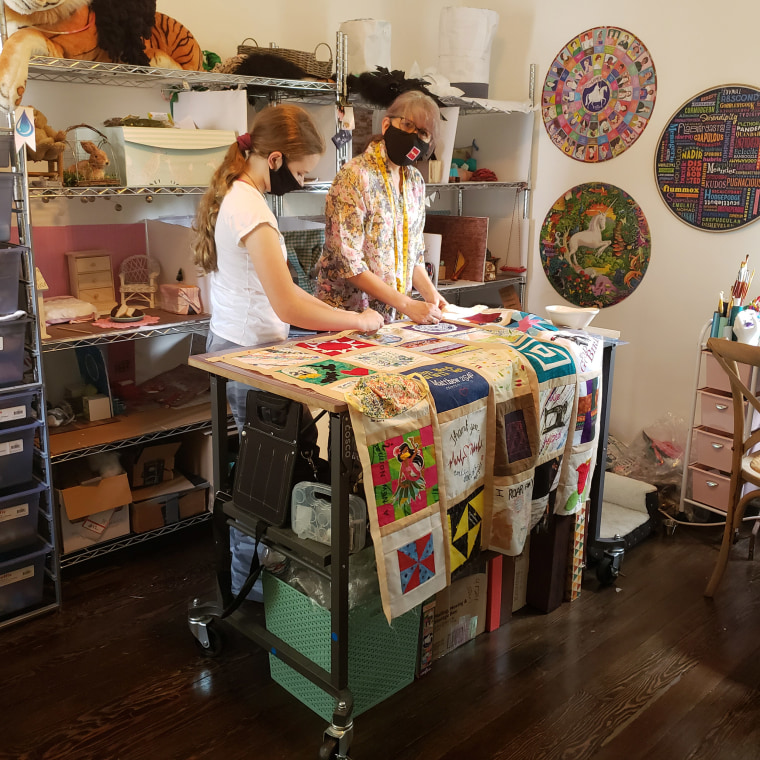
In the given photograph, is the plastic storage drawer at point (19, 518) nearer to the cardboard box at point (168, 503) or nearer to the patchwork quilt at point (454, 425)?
the cardboard box at point (168, 503)

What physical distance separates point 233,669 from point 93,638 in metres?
0.49

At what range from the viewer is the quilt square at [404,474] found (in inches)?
71.6

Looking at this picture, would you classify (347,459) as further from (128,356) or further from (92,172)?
(128,356)

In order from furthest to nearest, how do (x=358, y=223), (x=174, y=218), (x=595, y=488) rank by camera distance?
(x=174, y=218), (x=595, y=488), (x=358, y=223)

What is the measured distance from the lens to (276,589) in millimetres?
2170

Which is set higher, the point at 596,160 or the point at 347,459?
the point at 596,160

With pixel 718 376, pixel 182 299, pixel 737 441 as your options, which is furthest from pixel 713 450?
pixel 182 299

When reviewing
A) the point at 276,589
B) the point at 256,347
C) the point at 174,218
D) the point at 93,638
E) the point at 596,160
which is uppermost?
the point at 596,160

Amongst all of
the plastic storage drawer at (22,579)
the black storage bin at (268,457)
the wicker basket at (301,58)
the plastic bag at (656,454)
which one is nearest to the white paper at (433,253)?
the wicker basket at (301,58)

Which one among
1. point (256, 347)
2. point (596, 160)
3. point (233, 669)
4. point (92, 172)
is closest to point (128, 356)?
point (92, 172)

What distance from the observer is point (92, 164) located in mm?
2664

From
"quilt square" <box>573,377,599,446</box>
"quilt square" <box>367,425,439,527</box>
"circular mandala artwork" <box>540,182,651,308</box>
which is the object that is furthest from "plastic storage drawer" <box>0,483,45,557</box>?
"circular mandala artwork" <box>540,182,651,308</box>

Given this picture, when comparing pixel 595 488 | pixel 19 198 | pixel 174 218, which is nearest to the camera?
pixel 19 198

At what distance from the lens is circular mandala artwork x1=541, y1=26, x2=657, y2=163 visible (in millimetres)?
3549
